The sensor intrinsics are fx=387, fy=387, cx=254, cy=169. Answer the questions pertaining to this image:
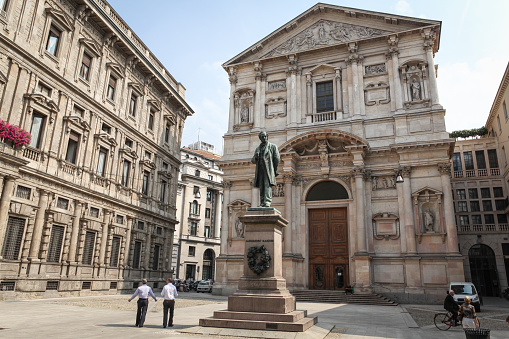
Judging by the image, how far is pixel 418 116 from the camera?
2489 centimetres

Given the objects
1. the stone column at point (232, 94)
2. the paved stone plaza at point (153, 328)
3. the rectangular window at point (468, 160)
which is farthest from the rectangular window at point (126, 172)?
the rectangular window at point (468, 160)

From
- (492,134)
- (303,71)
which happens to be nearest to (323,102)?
(303,71)

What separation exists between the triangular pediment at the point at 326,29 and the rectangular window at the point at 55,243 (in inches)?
702

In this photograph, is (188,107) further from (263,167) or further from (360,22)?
(263,167)

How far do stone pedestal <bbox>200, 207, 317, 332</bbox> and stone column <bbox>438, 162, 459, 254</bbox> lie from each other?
1428cm

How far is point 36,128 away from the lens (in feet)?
62.7

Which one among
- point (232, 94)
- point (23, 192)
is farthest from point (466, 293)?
point (23, 192)

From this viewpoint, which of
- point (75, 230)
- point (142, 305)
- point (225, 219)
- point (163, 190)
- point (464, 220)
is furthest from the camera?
point (464, 220)

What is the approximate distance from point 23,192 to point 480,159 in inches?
1552

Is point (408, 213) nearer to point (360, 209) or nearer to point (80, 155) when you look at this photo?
point (360, 209)

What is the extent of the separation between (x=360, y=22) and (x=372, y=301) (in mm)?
19222

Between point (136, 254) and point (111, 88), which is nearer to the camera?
point (111, 88)

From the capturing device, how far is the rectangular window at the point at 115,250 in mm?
24969

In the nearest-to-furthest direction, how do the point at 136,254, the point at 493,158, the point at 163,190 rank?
the point at 136,254, the point at 163,190, the point at 493,158
